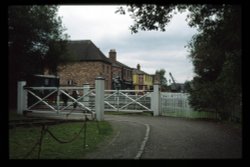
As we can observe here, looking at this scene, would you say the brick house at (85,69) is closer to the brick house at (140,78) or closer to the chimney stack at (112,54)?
the chimney stack at (112,54)

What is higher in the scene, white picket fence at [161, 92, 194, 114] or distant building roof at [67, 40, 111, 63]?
distant building roof at [67, 40, 111, 63]

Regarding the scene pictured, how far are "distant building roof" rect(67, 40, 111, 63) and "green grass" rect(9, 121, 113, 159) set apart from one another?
3779cm

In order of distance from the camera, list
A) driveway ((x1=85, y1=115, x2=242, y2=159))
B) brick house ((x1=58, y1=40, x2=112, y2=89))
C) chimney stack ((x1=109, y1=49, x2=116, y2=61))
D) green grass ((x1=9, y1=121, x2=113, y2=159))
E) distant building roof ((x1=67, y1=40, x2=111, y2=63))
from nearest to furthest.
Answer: driveway ((x1=85, y1=115, x2=242, y2=159)) → green grass ((x1=9, y1=121, x2=113, y2=159)) → brick house ((x1=58, y1=40, x2=112, y2=89)) → distant building roof ((x1=67, y1=40, x2=111, y2=63)) → chimney stack ((x1=109, y1=49, x2=116, y2=61))

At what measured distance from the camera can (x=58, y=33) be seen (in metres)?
29.6

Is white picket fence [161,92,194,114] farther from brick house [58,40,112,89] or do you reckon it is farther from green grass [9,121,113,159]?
brick house [58,40,112,89]

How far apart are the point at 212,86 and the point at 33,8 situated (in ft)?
47.3

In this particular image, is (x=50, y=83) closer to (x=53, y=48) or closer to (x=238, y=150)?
(x=53, y=48)

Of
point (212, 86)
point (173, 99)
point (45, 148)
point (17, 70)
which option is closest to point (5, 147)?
point (45, 148)

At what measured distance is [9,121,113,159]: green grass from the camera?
864 cm

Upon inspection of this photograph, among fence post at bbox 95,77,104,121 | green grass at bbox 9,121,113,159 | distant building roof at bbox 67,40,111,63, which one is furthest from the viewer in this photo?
distant building roof at bbox 67,40,111,63

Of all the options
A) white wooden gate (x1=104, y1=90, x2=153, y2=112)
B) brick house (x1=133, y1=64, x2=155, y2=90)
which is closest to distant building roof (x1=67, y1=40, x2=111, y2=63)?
brick house (x1=133, y1=64, x2=155, y2=90)

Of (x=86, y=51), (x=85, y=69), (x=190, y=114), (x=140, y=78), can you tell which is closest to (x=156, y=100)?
(x=190, y=114)

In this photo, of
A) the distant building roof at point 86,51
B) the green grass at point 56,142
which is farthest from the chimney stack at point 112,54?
the green grass at point 56,142

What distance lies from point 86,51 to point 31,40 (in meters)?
28.4
